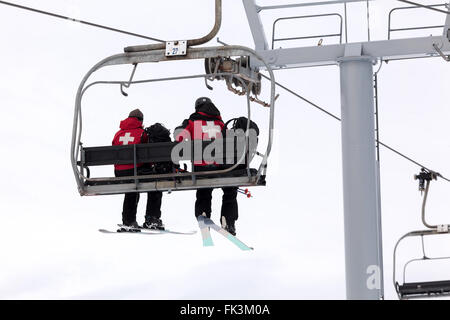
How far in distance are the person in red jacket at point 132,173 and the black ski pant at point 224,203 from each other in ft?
1.99

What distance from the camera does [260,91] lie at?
17.5 meters

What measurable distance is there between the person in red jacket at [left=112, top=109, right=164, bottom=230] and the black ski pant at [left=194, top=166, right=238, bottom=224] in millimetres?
606

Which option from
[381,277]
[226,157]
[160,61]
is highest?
[160,61]

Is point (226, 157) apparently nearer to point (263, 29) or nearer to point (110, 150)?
point (110, 150)

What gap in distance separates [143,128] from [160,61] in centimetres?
148

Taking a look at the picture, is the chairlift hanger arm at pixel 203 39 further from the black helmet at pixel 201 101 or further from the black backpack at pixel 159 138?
the black backpack at pixel 159 138

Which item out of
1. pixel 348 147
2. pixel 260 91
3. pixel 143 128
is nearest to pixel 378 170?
pixel 348 147

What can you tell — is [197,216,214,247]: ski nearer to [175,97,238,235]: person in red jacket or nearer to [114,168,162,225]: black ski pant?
[175,97,238,235]: person in red jacket

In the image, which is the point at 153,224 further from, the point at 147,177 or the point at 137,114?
the point at 147,177

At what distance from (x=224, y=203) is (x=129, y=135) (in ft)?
4.33

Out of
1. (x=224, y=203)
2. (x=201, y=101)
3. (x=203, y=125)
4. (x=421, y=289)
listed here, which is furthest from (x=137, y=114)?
(x=421, y=289)

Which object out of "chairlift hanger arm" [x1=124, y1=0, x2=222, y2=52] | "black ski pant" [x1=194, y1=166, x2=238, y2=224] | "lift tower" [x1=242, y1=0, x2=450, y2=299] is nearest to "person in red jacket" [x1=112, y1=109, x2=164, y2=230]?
"black ski pant" [x1=194, y1=166, x2=238, y2=224]

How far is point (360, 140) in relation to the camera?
60.0 feet

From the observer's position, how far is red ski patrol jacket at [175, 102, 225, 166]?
15.3 m
